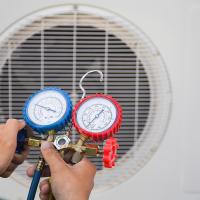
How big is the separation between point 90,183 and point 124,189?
0.44 m

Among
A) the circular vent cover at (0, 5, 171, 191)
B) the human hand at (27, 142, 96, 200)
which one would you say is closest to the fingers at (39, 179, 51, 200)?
the human hand at (27, 142, 96, 200)

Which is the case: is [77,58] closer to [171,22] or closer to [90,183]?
[171,22]

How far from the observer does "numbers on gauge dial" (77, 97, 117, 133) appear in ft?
2.88

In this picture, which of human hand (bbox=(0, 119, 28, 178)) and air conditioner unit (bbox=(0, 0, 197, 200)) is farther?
air conditioner unit (bbox=(0, 0, 197, 200))

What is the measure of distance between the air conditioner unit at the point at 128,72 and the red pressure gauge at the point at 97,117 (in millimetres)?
361

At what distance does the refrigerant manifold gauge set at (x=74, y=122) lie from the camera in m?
0.87

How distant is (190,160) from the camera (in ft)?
4.26

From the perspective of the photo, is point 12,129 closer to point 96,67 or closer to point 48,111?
point 48,111

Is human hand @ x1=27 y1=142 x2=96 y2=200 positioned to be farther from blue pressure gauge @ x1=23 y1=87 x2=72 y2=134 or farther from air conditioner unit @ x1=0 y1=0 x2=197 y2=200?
air conditioner unit @ x1=0 y1=0 x2=197 y2=200

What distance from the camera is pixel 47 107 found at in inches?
36.0

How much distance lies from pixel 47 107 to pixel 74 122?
71mm

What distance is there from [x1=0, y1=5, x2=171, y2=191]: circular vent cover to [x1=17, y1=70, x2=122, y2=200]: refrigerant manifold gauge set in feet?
1.15

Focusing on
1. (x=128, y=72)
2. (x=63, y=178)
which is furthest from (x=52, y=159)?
(x=128, y=72)

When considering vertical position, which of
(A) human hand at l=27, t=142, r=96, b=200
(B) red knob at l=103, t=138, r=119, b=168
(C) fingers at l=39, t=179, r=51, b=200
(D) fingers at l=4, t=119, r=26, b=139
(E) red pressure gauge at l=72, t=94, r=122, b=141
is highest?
(E) red pressure gauge at l=72, t=94, r=122, b=141
